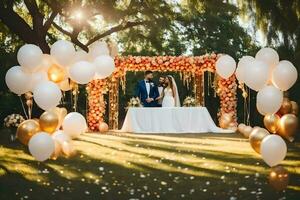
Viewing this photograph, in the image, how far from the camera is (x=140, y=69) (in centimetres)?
1652

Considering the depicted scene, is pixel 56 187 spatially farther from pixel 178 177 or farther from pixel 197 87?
pixel 197 87

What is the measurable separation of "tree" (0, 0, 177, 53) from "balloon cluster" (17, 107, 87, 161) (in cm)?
671

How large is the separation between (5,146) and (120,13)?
8.05 m

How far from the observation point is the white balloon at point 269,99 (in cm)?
640

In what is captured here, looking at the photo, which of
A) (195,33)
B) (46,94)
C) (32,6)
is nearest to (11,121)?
(32,6)

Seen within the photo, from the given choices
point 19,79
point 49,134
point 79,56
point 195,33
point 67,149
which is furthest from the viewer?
point 195,33

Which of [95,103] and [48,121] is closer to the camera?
[48,121]

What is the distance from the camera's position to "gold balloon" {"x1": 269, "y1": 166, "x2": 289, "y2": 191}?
5297 mm


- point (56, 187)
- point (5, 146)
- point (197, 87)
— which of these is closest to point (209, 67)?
point (197, 87)

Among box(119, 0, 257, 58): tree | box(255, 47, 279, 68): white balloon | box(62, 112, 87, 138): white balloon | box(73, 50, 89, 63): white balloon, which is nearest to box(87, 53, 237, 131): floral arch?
box(119, 0, 257, 58): tree

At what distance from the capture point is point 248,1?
7.03 m

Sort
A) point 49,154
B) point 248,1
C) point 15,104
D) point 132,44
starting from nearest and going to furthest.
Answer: point 49,154
point 248,1
point 15,104
point 132,44

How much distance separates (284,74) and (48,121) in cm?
340

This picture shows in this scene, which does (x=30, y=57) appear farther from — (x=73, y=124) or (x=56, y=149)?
(x=56, y=149)
